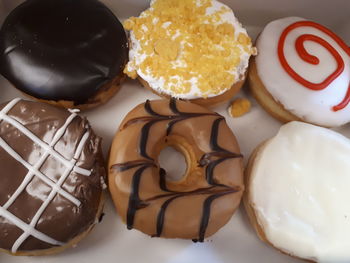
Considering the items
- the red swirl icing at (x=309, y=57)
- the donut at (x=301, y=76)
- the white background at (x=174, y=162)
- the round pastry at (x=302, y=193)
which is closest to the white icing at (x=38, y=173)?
the white background at (x=174, y=162)

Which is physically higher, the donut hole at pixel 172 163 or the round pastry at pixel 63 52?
the round pastry at pixel 63 52

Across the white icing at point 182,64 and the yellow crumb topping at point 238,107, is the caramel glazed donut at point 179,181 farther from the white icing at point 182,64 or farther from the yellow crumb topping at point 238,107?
the yellow crumb topping at point 238,107

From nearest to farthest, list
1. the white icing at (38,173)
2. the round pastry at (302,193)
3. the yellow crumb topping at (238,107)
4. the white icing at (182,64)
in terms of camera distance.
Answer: the white icing at (38,173)
the round pastry at (302,193)
the white icing at (182,64)
the yellow crumb topping at (238,107)

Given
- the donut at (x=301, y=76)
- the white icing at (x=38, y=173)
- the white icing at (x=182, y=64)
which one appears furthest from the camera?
the donut at (x=301, y=76)

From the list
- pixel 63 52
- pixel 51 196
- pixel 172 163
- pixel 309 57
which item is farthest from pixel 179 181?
pixel 309 57

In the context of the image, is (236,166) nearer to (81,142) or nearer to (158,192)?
(158,192)

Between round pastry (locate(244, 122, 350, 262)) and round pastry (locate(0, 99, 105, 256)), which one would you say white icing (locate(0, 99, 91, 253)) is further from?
round pastry (locate(244, 122, 350, 262))

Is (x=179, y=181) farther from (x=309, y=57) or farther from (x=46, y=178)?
(x=309, y=57)
